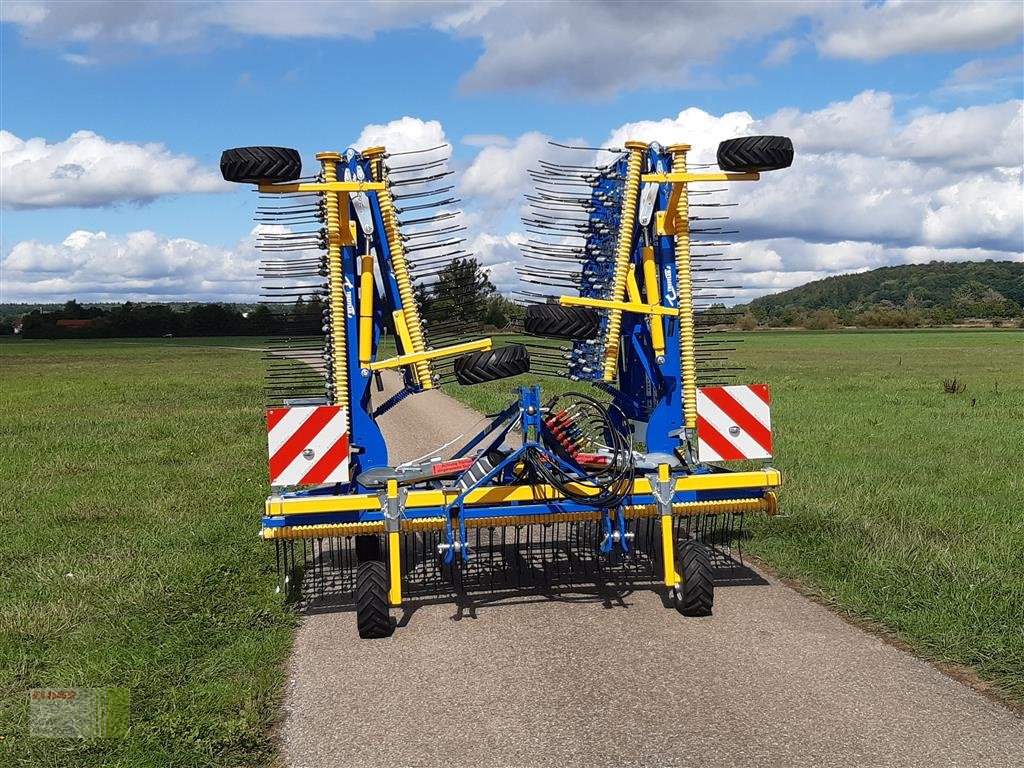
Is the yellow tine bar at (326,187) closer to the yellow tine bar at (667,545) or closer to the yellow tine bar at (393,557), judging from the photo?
the yellow tine bar at (393,557)

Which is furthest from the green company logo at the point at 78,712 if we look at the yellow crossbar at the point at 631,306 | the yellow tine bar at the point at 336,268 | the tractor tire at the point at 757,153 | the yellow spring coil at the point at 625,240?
the tractor tire at the point at 757,153

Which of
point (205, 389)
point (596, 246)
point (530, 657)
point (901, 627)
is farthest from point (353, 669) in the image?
point (205, 389)

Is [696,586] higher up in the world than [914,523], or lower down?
higher up

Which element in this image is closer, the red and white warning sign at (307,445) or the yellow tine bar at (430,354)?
the red and white warning sign at (307,445)

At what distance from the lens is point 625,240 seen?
7.07 metres

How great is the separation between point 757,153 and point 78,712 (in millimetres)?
5356

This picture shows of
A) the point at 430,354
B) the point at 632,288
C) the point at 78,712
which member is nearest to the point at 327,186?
the point at 430,354

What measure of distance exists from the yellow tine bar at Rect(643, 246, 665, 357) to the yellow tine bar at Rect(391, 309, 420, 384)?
1.76 m

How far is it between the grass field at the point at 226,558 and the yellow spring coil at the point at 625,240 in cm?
229

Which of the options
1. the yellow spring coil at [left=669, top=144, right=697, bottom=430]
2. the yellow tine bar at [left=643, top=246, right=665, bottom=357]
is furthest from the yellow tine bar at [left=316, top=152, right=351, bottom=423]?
the yellow spring coil at [left=669, top=144, right=697, bottom=430]

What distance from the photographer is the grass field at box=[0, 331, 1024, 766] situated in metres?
5.04

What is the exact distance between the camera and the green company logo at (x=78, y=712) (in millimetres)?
4645

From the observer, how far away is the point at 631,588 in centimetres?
709

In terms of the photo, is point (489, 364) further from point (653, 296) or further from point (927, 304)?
point (927, 304)
